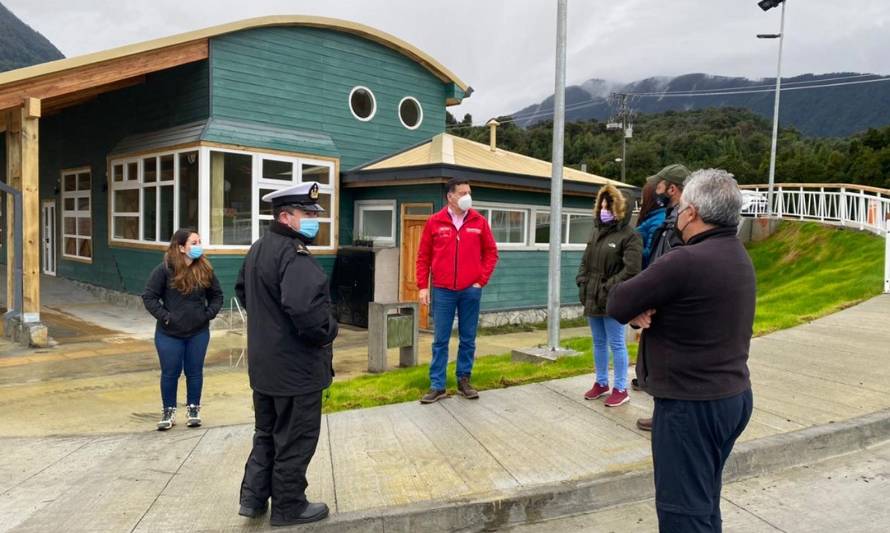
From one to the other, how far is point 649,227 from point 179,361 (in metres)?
3.98

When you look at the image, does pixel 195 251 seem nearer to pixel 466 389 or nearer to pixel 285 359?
pixel 285 359

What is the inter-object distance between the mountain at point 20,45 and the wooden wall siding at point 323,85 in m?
86.8

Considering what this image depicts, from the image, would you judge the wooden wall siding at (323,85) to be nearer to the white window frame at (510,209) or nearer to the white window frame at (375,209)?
the white window frame at (375,209)

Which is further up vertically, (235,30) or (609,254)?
(235,30)

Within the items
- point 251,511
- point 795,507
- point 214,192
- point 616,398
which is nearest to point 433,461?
point 251,511

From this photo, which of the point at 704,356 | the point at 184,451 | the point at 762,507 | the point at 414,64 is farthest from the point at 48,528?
the point at 414,64

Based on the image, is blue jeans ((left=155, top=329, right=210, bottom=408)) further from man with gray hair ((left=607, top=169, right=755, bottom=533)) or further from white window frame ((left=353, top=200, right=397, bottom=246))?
white window frame ((left=353, top=200, right=397, bottom=246))

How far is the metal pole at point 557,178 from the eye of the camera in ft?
25.2

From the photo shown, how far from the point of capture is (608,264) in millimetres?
5266

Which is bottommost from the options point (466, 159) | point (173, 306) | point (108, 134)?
point (173, 306)

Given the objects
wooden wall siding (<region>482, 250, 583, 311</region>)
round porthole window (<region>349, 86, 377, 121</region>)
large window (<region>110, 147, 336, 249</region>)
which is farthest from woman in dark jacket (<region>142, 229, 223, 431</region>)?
round porthole window (<region>349, 86, 377, 121</region>)

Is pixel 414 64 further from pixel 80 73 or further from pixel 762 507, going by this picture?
pixel 762 507

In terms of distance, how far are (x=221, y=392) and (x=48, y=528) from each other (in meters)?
3.67

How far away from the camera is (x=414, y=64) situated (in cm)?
1554
